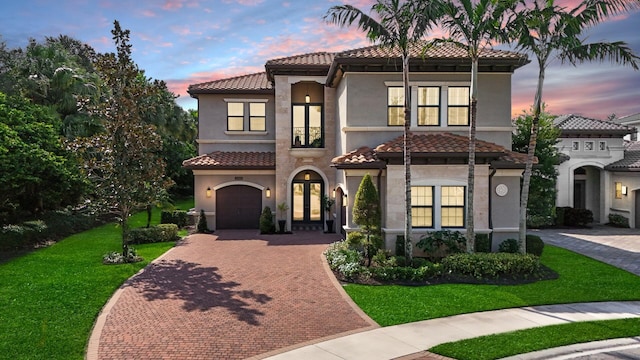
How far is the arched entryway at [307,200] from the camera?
23906mm

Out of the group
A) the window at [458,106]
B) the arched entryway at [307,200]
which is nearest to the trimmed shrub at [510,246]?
the window at [458,106]

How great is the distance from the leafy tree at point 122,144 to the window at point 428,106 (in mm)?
10981

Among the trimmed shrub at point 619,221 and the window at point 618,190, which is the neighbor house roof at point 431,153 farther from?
the window at point 618,190

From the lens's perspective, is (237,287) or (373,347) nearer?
(373,347)

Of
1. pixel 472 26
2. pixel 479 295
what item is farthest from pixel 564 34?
pixel 479 295

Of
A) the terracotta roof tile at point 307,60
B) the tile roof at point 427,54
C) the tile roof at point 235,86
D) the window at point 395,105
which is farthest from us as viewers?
the tile roof at point 235,86

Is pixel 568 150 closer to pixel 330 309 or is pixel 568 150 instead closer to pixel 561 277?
pixel 561 277

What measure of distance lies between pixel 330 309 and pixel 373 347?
7.76 ft

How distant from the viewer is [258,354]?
27.7ft

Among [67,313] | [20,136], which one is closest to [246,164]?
[20,136]

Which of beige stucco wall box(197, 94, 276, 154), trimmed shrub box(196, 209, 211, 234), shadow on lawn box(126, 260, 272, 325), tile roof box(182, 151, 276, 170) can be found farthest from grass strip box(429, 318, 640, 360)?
beige stucco wall box(197, 94, 276, 154)

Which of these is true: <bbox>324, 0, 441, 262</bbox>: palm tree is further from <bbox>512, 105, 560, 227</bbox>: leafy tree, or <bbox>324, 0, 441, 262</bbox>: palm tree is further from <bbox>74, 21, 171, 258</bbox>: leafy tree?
<bbox>512, 105, 560, 227</bbox>: leafy tree

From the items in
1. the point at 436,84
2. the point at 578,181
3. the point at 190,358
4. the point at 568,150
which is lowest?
the point at 190,358

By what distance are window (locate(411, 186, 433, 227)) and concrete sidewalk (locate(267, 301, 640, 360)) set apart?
18.4 ft
